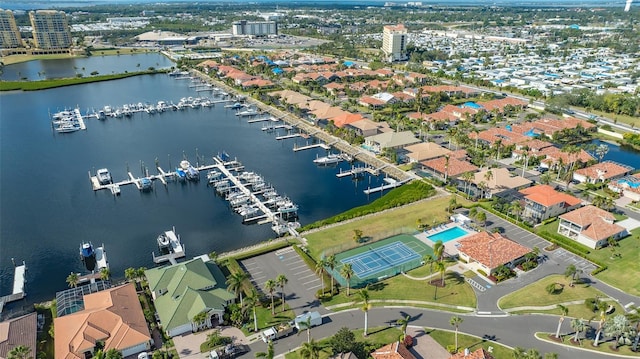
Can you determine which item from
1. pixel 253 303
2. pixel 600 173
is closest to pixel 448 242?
pixel 253 303

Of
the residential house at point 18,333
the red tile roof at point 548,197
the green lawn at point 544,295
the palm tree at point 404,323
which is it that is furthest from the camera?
the red tile roof at point 548,197

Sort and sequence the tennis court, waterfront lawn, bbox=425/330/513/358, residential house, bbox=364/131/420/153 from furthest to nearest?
residential house, bbox=364/131/420/153
the tennis court
waterfront lawn, bbox=425/330/513/358

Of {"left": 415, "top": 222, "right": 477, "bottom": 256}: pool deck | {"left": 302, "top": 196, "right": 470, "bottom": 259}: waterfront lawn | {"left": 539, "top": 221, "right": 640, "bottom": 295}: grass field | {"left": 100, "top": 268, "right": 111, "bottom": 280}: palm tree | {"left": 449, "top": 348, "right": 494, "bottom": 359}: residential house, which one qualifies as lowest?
{"left": 539, "top": 221, "right": 640, "bottom": 295}: grass field

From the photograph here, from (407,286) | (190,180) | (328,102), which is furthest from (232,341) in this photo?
(328,102)

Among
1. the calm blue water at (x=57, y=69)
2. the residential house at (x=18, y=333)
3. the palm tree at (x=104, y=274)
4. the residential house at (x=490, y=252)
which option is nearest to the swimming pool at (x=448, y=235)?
the residential house at (x=490, y=252)

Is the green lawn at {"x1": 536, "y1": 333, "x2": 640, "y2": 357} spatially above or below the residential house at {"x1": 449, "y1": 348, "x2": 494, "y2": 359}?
below

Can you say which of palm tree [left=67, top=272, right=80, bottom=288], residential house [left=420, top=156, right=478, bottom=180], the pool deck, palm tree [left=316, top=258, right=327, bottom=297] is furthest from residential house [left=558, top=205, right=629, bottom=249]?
palm tree [left=67, top=272, right=80, bottom=288]

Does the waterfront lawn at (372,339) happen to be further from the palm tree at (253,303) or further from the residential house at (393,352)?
the palm tree at (253,303)

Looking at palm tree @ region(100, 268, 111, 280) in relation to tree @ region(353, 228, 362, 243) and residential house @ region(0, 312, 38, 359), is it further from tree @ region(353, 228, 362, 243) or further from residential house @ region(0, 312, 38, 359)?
tree @ region(353, 228, 362, 243)
